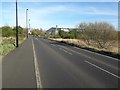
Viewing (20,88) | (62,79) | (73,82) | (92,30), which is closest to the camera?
(20,88)

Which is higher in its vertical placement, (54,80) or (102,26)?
(102,26)

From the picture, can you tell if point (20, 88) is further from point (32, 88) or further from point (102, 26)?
point (102, 26)

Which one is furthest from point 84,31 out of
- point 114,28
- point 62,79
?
point 62,79

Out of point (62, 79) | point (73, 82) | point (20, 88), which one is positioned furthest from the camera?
point (62, 79)

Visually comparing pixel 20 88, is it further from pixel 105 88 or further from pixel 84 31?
pixel 84 31

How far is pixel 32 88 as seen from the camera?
30.7 feet

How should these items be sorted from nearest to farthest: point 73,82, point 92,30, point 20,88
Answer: point 20,88 → point 73,82 → point 92,30

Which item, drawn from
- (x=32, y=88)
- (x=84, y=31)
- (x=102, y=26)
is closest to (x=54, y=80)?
→ (x=32, y=88)

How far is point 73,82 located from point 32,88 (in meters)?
1.87

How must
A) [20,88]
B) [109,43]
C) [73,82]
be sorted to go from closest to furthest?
[20,88]
[73,82]
[109,43]

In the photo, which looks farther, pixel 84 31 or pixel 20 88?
pixel 84 31

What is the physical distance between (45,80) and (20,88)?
182 centimetres

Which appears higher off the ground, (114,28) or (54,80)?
(114,28)

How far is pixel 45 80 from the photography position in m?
10.9
